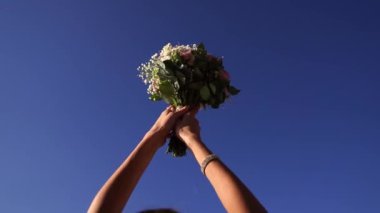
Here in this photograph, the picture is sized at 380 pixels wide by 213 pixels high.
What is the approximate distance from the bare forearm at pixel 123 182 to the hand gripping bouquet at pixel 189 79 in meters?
4.23

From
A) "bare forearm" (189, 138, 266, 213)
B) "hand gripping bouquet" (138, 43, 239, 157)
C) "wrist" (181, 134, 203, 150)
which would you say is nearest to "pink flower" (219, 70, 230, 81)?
"hand gripping bouquet" (138, 43, 239, 157)

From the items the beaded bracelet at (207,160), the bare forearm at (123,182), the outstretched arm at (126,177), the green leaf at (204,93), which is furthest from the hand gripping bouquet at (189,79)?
the beaded bracelet at (207,160)

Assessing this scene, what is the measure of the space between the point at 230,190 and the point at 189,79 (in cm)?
578

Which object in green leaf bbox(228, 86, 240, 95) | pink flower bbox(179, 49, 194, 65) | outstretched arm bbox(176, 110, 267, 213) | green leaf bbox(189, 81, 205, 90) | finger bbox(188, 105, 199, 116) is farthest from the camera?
green leaf bbox(228, 86, 240, 95)

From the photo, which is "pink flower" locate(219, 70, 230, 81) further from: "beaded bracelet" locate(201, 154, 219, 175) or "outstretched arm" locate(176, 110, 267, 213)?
"beaded bracelet" locate(201, 154, 219, 175)

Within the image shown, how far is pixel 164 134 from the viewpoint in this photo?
604 centimetres

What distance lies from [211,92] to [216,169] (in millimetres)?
5473

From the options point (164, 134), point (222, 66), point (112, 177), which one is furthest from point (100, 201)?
point (222, 66)

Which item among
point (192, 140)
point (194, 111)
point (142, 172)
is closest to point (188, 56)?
point (194, 111)

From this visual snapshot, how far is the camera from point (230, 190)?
3828 mm

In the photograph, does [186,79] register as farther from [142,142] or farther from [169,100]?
[142,142]

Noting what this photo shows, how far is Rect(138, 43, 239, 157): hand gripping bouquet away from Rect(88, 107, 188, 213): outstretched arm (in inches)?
137

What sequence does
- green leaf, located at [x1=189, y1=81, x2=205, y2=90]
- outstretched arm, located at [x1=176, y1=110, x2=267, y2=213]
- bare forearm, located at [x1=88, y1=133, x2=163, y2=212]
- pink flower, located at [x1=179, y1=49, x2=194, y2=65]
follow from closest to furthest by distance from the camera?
outstretched arm, located at [x1=176, y1=110, x2=267, y2=213], bare forearm, located at [x1=88, y1=133, x2=163, y2=212], green leaf, located at [x1=189, y1=81, x2=205, y2=90], pink flower, located at [x1=179, y1=49, x2=194, y2=65]

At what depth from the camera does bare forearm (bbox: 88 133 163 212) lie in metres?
4.07
